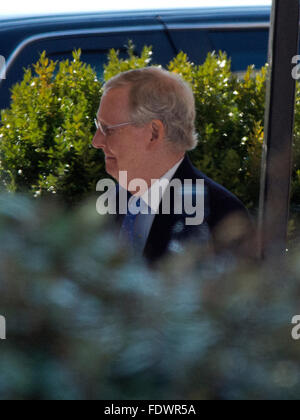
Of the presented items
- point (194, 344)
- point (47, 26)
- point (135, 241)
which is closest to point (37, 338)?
point (194, 344)

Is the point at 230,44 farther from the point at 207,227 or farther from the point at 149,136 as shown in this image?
the point at 207,227

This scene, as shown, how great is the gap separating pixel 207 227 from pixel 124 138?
569mm

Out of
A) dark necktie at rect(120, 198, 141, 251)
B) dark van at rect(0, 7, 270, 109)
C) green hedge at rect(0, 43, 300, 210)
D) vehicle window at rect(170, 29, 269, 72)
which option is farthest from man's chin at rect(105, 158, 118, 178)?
vehicle window at rect(170, 29, 269, 72)

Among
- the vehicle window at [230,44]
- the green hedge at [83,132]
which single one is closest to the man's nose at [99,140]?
the green hedge at [83,132]

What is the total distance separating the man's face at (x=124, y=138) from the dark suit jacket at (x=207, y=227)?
0.15 m

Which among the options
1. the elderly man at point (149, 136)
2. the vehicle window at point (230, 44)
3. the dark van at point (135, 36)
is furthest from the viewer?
the vehicle window at point (230, 44)

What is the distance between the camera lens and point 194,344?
1090mm

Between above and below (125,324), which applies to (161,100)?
above

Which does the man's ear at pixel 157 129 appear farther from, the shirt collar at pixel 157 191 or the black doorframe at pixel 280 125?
the black doorframe at pixel 280 125

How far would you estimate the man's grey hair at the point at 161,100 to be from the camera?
2.45 m

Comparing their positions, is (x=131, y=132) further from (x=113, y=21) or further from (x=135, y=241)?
(x=113, y=21)

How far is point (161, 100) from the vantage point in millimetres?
2463

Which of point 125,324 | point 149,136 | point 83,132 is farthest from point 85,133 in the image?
point 125,324

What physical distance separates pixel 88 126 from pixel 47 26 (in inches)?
59.0
